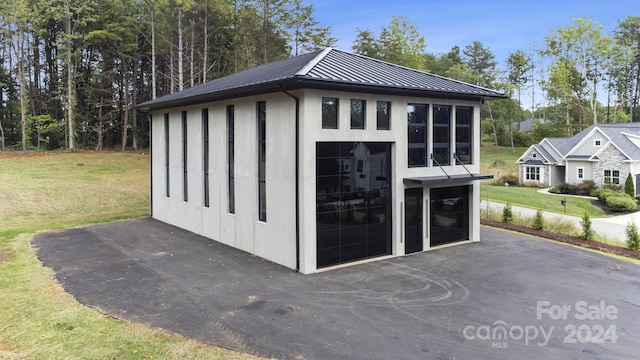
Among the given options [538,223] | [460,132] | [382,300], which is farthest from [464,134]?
[382,300]

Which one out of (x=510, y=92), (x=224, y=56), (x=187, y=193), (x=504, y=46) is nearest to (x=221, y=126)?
(x=187, y=193)

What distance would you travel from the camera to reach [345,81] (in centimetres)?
1026

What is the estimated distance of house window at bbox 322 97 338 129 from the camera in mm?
10638

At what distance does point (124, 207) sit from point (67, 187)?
14.7 ft

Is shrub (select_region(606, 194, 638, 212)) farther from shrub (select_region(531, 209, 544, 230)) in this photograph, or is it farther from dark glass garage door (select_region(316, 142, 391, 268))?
dark glass garage door (select_region(316, 142, 391, 268))

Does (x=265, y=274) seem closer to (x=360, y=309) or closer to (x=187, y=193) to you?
(x=360, y=309)

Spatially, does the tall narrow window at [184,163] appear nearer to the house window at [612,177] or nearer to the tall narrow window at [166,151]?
the tall narrow window at [166,151]

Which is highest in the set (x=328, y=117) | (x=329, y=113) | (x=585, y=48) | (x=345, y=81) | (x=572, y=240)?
(x=585, y=48)

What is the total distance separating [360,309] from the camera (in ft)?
26.5

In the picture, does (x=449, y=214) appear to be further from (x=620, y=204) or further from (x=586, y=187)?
(x=586, y=187)

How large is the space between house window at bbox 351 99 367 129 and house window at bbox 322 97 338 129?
53 cm

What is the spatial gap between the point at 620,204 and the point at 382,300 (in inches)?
920

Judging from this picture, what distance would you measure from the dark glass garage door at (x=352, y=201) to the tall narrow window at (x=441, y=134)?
1.88 m

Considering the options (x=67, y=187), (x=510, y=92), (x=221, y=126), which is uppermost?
(x=510, y=92)
